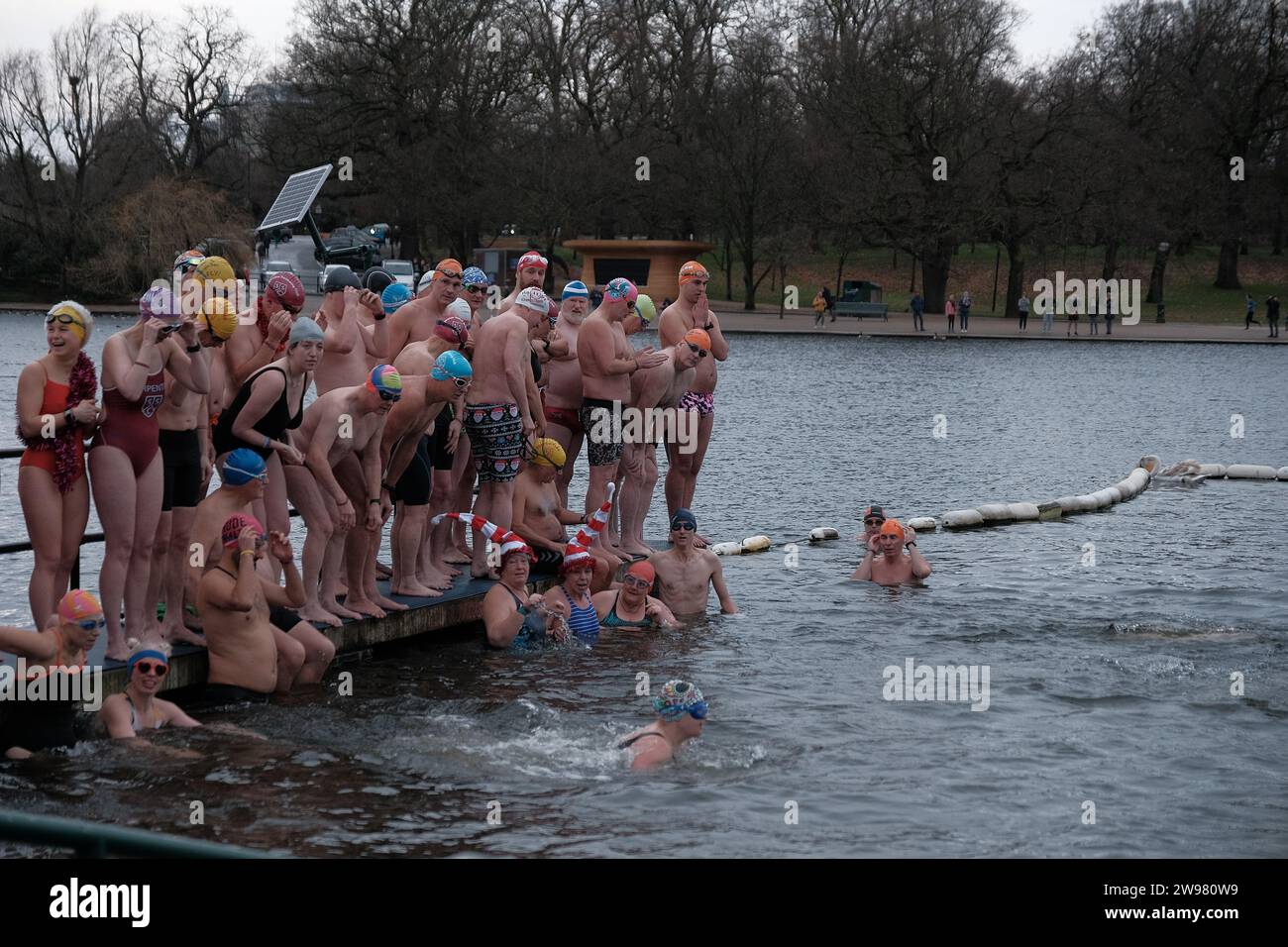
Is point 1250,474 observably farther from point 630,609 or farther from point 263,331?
point 263,331

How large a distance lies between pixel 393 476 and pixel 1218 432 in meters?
22.3

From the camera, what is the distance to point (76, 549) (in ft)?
29.5

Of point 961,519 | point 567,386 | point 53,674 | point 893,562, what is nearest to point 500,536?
point 567,386

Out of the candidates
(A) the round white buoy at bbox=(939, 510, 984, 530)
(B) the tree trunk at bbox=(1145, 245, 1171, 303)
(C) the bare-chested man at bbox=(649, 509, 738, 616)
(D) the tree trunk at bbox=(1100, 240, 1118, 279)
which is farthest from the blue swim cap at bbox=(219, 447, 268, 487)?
(B) the tree trunk at bbox=(1145, 245, 1171, 303)

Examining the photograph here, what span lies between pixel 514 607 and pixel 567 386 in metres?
2.47

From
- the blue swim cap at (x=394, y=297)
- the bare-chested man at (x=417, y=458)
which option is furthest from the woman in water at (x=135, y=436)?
the blue swim cap at (x=394, y=297)

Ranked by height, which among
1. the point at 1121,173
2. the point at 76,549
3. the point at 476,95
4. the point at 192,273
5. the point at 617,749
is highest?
the point at 476,95

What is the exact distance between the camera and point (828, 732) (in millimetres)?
9797

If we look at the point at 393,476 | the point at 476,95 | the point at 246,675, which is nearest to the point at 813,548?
the point at 393,476

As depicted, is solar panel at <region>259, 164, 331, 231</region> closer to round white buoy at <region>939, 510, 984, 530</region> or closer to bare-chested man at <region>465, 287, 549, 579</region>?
round white buoy at <region>939, 510, 984, 530</region>

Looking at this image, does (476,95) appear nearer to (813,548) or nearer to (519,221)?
(519,221)

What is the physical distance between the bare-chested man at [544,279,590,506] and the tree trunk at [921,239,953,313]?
5190cm

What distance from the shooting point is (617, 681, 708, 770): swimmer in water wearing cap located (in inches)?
347

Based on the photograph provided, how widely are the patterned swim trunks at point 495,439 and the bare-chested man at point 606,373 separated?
1091 mm
